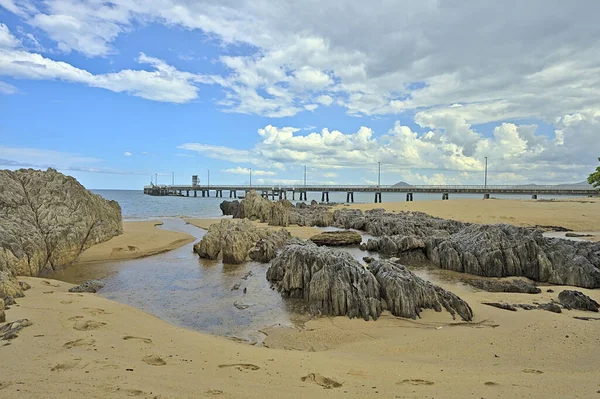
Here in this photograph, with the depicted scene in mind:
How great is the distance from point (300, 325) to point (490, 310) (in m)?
5.06

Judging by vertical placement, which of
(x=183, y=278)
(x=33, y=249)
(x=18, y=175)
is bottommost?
(x=183, y=278)

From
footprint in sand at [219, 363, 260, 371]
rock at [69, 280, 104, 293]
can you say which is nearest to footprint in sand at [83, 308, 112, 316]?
rock at [69, 280, 104, 293]

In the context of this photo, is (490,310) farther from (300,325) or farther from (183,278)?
(183,278)

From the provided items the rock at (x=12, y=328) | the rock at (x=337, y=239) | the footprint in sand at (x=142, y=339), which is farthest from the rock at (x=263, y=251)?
the rock at (x=12, y=328)

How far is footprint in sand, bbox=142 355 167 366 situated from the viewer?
5.38 meters

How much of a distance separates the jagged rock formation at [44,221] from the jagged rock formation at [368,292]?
973cm

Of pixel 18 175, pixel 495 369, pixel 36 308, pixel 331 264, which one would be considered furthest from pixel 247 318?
pixel 18 175

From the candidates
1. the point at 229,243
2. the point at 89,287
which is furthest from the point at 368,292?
the point at 229,243

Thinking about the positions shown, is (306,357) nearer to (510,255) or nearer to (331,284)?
(331,284)

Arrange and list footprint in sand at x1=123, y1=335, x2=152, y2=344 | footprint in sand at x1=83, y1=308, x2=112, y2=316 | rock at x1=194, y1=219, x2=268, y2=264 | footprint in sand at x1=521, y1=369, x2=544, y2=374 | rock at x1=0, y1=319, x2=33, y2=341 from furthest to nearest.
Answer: rock at x1=194, y1=219, x2=268, y2=264 < footprint in sand at x1=83, y1=308, x2=112, y2=316 < footprint in sand at x1=123, y1=335, x2=152, y2=344 < rock at x1=0, y1=319, x2=33, y2=341 < footprint in sand at x1=521, y1=369, x2=544, y2=374

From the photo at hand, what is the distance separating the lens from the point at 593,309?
8.98m

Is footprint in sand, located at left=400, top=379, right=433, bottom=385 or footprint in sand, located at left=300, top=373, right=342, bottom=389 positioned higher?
footprint in sand, located at left=300, top=373, right=342, bottom=389

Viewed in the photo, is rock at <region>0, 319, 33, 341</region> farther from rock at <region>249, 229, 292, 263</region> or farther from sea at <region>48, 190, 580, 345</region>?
rock at <region>249, 229, 292, 263</region>

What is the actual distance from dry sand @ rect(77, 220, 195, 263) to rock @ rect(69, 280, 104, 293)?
5.07 m
